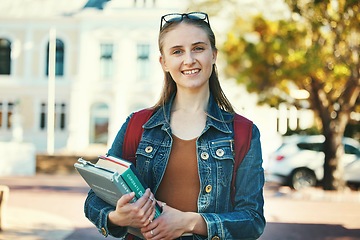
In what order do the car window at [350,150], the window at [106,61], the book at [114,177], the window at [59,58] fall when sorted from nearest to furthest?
the book at [114,177] → the car window at [350,150] → the window at [106,61] → the window at [59,58]

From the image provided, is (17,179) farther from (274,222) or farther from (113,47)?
(113,47)

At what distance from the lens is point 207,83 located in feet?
7.34

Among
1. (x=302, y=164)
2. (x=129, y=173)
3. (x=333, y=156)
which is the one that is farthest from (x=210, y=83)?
(x=302, y=164)

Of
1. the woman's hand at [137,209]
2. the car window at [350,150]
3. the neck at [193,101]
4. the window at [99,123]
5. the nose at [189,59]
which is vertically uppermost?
the nose at [189,59]

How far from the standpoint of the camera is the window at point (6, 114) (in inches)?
1251

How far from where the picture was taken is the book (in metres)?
1.83

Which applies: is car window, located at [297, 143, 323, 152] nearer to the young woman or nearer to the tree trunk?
the tree trunk

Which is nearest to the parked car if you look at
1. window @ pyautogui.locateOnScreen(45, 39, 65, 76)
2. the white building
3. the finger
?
the white building

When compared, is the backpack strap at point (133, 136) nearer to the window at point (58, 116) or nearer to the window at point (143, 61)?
the window at point (143, 61)

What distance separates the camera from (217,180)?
2047 mm

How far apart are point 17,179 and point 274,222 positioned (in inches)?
424

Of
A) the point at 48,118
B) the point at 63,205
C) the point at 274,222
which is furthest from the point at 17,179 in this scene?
the point at 48,118

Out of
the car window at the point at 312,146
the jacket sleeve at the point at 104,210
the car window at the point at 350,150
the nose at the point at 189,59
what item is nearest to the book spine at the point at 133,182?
the jacket sleeve at the point at 104,210

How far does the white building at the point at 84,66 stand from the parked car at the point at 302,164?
15.1 meters
